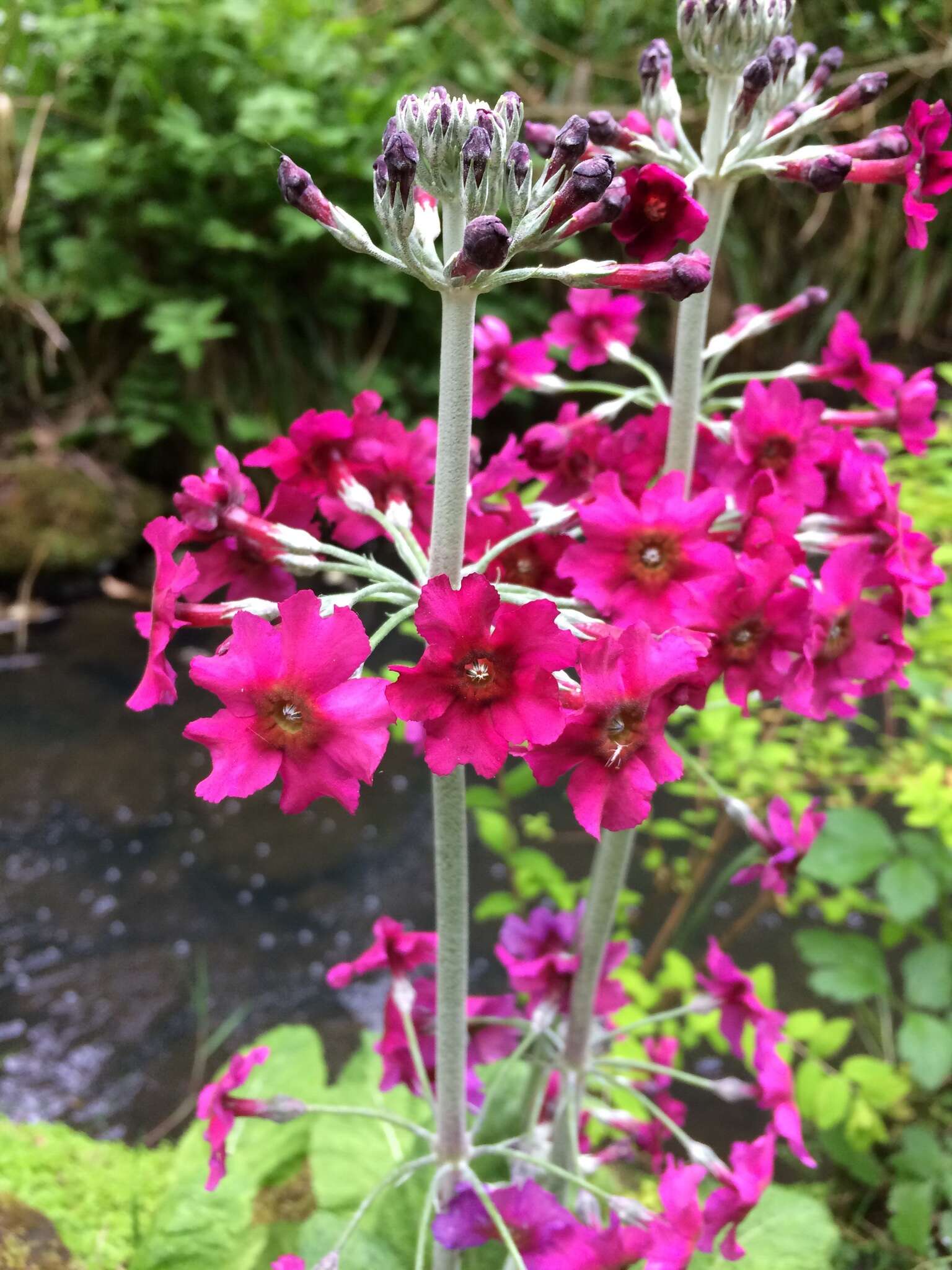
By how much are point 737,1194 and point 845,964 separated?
90 centimetres

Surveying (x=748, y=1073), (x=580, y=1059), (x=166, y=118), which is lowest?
(x=748, y=1073)

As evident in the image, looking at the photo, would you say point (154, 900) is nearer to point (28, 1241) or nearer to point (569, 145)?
point (28, 1241)

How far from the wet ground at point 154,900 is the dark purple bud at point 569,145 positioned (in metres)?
2.49

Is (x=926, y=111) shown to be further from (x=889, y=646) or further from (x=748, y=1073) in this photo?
(x=748, y=1073)

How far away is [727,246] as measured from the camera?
5.46 metres

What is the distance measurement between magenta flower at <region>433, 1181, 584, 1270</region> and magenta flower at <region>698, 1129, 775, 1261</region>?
0.64ft

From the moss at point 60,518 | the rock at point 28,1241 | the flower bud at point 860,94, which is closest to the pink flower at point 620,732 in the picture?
the flower bud at point 860,94

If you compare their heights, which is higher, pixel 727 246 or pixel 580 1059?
pixel 727 246

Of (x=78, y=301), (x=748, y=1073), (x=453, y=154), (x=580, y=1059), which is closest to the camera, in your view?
(x=453, y=154)

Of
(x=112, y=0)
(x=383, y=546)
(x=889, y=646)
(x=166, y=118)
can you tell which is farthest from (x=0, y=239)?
(x=889, y=646)

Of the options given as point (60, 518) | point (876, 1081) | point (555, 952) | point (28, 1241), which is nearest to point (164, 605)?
point (555, 952)

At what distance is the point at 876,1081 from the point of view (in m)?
1.80

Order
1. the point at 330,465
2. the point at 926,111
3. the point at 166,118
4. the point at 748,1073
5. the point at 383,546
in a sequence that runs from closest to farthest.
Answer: the point at 926,111 → the point at 330,465 → the point at 383,546 → the point at 748,1073 → the point at 166,118

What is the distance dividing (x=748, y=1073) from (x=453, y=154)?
294 centimetres
